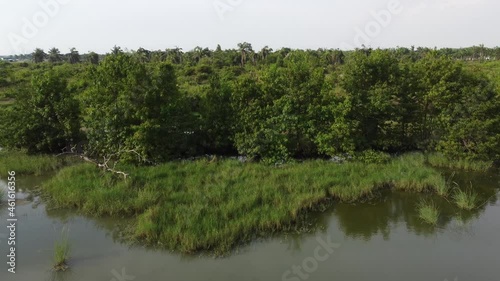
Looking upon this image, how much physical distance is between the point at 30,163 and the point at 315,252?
12.0 metres

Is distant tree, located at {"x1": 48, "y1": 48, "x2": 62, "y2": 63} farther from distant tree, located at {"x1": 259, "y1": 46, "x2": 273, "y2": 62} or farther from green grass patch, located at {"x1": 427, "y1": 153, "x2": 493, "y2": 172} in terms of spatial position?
green grass patch, located at {"x1": 427, "y1": 153, "x2": 493, "y2": 172}

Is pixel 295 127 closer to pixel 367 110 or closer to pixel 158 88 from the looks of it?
pixel 367 110

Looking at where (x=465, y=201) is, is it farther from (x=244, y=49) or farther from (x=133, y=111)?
(x=244, y=49)

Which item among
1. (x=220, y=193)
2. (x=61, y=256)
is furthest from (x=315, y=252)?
(x=61, y=256)

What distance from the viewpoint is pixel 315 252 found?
9.38 meters

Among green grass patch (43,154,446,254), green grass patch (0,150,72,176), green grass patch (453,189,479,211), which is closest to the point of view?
green grass patch (43,154,446,254)

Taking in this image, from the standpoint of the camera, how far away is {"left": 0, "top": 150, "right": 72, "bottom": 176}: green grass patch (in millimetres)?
14549

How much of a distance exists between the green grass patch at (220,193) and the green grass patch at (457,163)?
854mm

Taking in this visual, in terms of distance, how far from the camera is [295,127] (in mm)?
15844

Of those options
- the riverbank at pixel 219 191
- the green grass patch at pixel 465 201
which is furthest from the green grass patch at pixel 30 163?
the green grass patch at pixel 465 201

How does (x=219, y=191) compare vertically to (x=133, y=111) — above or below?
below

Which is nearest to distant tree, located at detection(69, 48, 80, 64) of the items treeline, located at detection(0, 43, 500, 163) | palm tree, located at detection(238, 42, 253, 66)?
palm tree, located at detection(238, 42, 253, 66)

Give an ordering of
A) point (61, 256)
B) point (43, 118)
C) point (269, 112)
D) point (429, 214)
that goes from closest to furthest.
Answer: point (61, 256) → point (429, 214) → point (269, 112) → point (43, 118)

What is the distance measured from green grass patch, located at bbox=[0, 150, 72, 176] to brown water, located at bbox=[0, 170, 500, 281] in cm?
353
